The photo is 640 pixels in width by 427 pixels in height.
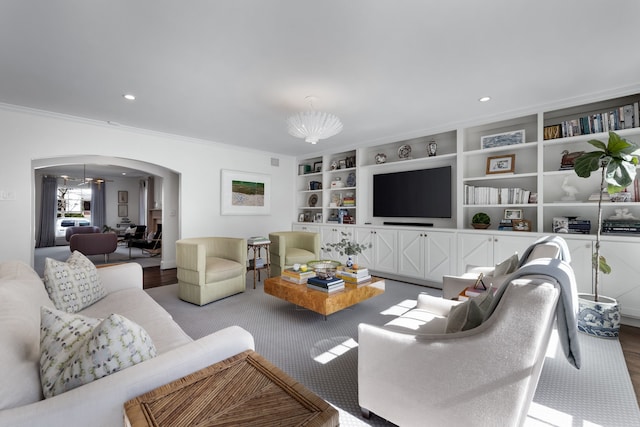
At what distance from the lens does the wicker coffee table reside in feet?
2.40

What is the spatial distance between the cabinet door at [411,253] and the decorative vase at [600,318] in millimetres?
1807

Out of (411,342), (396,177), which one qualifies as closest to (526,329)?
(411,342)

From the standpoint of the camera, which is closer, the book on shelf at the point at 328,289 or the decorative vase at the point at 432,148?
the book on shelf at the point at 328,289

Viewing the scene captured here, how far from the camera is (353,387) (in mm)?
1776

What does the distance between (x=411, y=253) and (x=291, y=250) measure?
1.87 meters

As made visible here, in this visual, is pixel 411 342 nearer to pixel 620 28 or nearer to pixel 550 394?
pixel 550 394

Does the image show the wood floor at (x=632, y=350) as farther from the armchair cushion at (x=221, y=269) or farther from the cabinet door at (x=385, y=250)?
the cabinet door at (x=385, y=250)

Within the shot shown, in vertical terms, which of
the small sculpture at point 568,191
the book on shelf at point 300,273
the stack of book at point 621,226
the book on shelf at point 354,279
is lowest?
the book on shelf at point 354,279

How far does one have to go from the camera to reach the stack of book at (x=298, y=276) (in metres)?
2.93

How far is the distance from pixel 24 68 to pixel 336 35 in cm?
272

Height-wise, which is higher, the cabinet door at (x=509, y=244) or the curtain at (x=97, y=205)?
the curtain at (x=97, y=205)

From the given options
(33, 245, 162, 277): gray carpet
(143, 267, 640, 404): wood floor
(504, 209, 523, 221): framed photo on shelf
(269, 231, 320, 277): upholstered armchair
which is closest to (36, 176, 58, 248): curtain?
(33, 245, 162, 277): gray carpet

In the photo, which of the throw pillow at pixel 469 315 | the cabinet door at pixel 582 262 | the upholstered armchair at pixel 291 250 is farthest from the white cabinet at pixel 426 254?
the throw pillow at pixel 469 315

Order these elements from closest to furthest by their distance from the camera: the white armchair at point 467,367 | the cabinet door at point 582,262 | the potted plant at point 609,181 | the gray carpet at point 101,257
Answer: the white armchair at point 467,367, the potted plant at point 609,181, the cabinet door at point 582,262, the gray carpet at point 101,257
